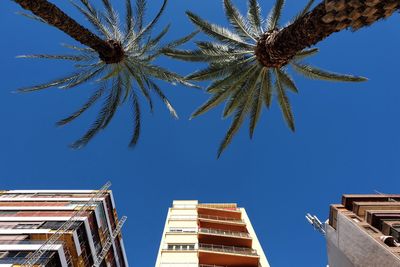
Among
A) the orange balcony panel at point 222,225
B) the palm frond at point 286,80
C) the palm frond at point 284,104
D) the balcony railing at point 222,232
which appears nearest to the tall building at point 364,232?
the balcony railing at point 222,232

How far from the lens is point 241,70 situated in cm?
1391

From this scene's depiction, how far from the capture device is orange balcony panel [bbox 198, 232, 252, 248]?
2633cm

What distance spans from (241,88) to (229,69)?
3.66 ft

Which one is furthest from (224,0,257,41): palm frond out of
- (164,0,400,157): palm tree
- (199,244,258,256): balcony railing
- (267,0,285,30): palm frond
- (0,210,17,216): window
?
(0,210,17,216): window

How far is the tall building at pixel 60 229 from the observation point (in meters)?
20.2

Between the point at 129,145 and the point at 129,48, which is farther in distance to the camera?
the point at 129,145

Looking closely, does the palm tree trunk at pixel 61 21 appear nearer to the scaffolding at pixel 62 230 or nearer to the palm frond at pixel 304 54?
the palm frond at pixel 304 54

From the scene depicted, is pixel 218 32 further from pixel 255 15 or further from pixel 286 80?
pixel 286 80

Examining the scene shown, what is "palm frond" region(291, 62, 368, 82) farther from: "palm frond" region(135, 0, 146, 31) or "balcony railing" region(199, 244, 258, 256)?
"balcony railing" region(199, 244, 258, 256)

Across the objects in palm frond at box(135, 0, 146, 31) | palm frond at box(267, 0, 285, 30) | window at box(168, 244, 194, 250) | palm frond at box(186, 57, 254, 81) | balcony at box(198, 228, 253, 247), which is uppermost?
palm frond at box(135, 0, 146, 31)

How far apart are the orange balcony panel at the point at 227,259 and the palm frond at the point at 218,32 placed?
1655 cm

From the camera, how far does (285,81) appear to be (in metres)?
15.1

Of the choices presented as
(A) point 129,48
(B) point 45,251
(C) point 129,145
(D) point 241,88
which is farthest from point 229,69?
(B) point 45,251

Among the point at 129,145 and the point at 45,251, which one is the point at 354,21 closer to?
the point at 129,145
